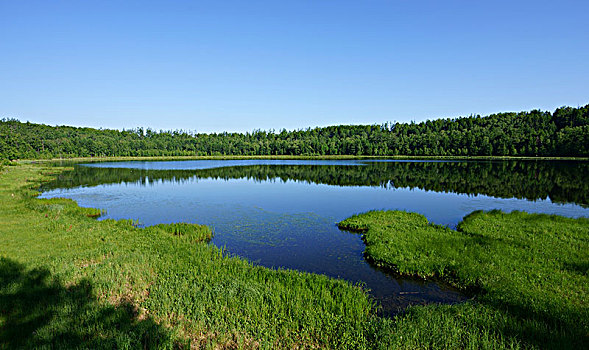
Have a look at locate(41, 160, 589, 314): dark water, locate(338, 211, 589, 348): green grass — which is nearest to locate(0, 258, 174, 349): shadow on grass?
locate(338, 211, 589, 348): green grass

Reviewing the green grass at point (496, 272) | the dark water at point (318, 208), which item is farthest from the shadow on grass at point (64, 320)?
the dark water at point (318, 208)

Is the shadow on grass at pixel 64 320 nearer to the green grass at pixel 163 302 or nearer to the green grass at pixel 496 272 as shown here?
the green grass at pixel 163 302

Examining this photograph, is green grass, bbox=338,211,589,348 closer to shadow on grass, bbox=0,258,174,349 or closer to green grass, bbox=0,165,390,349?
green grass, bbox=0,165,390,349

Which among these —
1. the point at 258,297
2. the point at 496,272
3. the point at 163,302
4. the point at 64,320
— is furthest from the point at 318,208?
the point at 64,320

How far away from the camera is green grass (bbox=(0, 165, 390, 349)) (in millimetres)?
8688

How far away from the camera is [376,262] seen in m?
16.8

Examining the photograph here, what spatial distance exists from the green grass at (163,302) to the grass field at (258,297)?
1.9 inches

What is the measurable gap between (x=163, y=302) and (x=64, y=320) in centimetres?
292

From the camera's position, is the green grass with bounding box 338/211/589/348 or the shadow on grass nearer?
the shadow on grass

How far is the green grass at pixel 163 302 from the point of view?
28.5ft

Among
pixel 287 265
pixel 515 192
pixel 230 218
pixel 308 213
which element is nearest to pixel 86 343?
pixel 287 265

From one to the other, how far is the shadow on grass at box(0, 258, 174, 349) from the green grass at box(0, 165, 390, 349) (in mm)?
30

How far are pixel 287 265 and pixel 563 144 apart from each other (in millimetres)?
181239

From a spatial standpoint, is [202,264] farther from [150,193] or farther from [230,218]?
[150,193]
